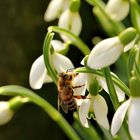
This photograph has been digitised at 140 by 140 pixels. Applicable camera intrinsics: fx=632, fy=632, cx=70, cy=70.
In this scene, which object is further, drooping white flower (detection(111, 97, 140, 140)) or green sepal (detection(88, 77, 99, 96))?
green sepal (detection(88, 77, 99, 96))

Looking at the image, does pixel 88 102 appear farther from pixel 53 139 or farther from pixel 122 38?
pixel 53 139

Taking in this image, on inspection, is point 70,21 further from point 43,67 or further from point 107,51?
point 107,51

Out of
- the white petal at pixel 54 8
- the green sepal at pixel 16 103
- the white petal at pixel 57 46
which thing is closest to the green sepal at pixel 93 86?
the white petal at pixel 57 46

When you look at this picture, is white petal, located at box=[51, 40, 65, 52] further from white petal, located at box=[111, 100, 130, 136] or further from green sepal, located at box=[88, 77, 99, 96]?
white petal, located at box=[111, 100, 130, 136]

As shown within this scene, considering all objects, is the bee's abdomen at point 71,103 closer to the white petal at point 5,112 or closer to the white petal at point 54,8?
the white petal at point 5,112

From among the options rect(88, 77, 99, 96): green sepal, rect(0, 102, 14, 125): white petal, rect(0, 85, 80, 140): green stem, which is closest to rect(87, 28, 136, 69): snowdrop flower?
rect(88, 77, 99, 96): green sepal
